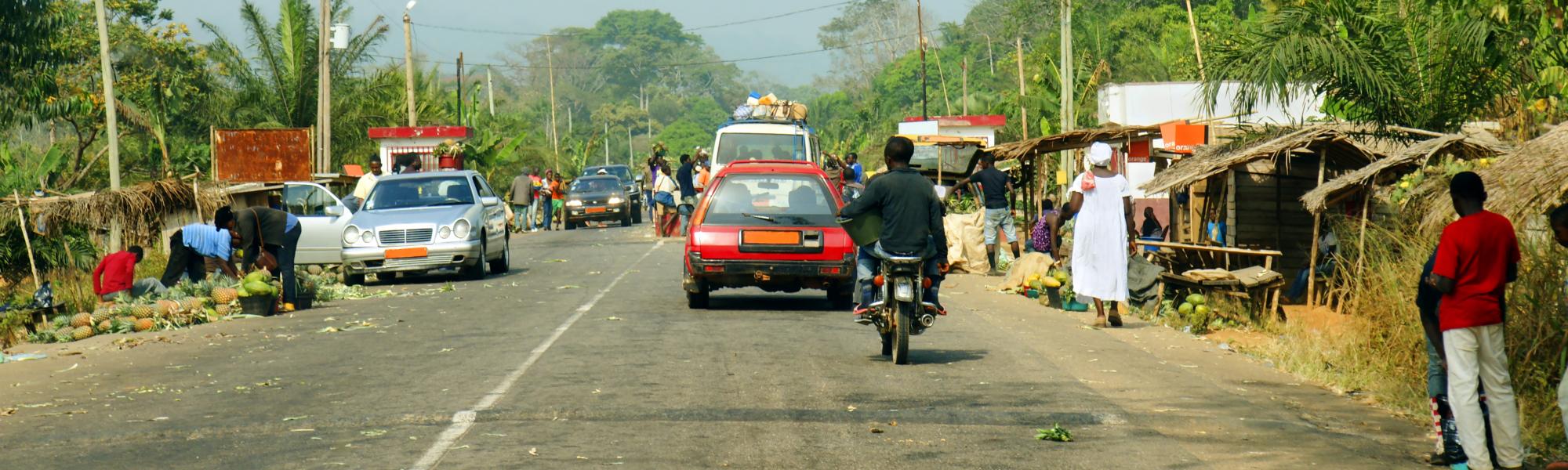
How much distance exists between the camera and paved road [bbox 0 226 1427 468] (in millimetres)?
7434

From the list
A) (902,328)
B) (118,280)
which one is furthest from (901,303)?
(118,280)

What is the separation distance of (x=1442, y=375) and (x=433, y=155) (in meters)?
35.2

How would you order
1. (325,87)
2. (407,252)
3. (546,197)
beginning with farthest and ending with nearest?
(546,197) < (325,87) < (407,252)

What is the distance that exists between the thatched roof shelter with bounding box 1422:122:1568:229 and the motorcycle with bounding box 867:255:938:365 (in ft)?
12.2

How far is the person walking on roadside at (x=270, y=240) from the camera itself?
1675 cm

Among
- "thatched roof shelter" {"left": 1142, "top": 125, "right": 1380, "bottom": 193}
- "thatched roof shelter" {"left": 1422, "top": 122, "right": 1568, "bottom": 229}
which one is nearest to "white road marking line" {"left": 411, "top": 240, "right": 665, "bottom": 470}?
"thatched roof shelter" {"left": 1422, "top": 122, "right": 1568, "bottom": 229}

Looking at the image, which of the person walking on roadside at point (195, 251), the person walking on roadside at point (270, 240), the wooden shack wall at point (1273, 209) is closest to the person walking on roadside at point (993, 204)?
the wooden shack wall at point (1273, 209)

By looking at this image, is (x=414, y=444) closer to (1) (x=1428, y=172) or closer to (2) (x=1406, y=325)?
(2) (x=1406, y=325)

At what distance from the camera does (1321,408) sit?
30.0ft

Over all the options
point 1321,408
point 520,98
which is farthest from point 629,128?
point 1321,408

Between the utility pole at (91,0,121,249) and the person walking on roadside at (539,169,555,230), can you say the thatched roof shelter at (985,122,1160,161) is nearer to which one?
the utility pole at (91,0,121,249)

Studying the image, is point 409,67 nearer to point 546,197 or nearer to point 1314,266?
point 546,197

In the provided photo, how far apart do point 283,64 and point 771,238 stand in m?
28.8

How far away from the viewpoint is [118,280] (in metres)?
16.5
